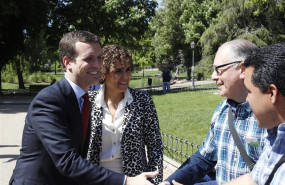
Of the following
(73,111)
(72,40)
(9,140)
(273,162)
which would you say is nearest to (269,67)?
(273,162)

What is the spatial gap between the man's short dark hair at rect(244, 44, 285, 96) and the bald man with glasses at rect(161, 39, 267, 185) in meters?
0.91

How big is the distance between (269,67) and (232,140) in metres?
1.12

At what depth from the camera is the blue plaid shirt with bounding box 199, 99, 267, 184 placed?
2.45 metres

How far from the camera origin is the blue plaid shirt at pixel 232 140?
2.45m

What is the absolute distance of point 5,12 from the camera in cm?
2000

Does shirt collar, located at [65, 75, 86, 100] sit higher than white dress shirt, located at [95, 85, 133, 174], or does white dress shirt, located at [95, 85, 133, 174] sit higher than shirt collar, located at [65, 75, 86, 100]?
shirt collar, located at [65, 75, 86, 100]

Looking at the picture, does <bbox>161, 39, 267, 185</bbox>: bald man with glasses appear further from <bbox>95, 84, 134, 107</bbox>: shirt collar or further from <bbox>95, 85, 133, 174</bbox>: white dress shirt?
<bbox>95, 84, 134, 107</bbox>: shirt collar

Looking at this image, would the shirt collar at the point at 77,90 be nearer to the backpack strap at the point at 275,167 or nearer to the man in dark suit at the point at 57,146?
the man in dark suit at the point at 57,146

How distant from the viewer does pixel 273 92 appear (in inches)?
62.2

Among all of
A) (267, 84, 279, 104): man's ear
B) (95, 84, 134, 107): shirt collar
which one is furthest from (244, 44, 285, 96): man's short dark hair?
(95, 84, 134, 107): shirt collar

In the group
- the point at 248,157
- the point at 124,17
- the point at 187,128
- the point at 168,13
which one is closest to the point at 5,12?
the point at 124,17

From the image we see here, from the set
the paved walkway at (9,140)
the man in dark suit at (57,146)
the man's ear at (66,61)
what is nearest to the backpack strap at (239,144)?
the man in dark suit at (57,146)

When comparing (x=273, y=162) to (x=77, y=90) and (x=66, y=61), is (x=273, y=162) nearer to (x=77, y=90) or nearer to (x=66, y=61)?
(x=77, y=90)

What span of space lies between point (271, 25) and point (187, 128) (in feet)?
58.4
